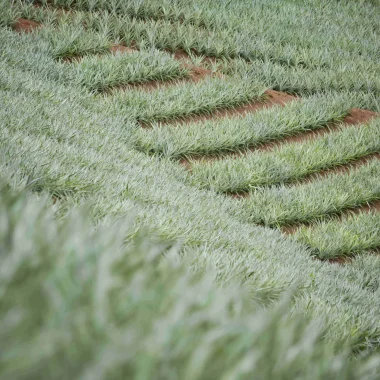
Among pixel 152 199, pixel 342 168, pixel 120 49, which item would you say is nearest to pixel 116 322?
pixel 152 199

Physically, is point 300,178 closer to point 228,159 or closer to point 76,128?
point 228,159

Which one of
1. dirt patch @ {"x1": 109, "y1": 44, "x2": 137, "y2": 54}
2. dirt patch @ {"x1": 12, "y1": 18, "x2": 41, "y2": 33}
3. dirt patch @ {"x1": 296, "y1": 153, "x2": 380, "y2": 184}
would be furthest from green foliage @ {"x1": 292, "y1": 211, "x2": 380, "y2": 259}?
dirt patch @ {"x1": 12, "y1": 18, "x2": 41, "y2": 33}

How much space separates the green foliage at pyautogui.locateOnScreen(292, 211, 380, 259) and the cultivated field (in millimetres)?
23

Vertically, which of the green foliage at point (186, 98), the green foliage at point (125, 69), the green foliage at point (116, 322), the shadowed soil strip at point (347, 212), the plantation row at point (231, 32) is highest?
the green foliage at point (116, 322)

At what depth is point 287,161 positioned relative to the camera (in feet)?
21.9

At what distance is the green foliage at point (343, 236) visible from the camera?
5.34 m

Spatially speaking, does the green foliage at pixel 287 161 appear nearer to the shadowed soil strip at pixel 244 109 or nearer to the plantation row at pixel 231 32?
the shadowed soil strip at pixel 244 109

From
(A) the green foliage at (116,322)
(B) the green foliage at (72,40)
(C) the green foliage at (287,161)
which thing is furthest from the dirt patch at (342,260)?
(A) the green foliage at (116,322)

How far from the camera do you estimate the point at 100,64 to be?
23.1 feet

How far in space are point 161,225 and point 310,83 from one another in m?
5.91

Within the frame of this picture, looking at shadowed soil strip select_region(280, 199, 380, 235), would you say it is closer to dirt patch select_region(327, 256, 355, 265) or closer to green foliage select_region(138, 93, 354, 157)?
dirt patch select_region(327, 256, 355, 265)

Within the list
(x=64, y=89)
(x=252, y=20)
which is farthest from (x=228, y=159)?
(x=252, y=20)

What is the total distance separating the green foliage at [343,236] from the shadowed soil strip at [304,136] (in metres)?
1.38

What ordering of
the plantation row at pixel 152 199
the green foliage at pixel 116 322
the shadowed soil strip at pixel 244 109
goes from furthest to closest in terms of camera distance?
the shadowed soil strip at pixel 244 109
the plantation row at pixel 152 199
the green foliage at pixel 116 322
